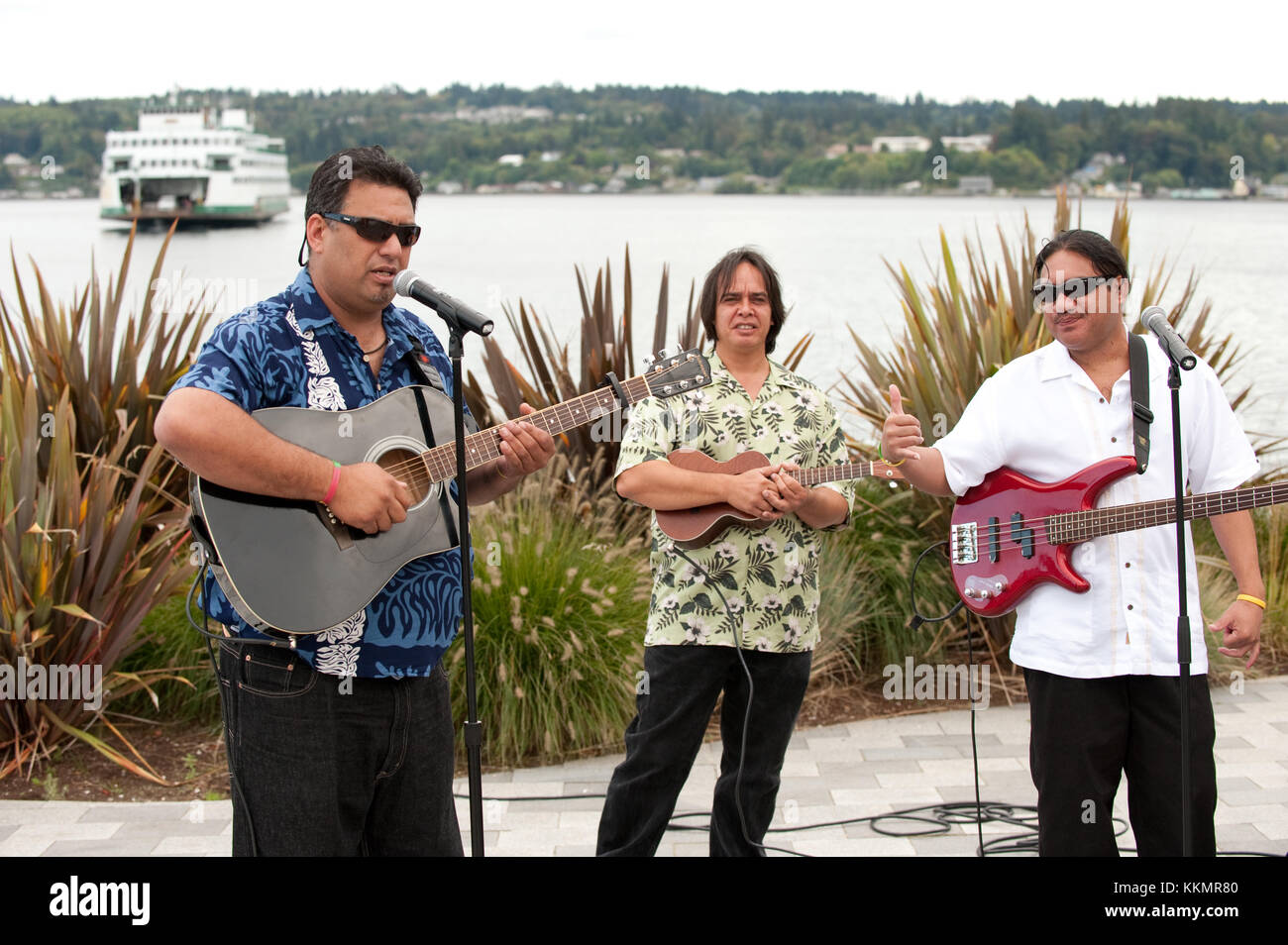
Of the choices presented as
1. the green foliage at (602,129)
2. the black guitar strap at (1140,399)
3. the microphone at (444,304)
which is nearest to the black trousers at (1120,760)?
the black guitar strap at (1140,399)

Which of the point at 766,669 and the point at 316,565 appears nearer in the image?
the point at 316,565

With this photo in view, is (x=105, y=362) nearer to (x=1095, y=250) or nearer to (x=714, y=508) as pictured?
(x=714, y=508)

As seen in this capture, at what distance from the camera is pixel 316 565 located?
112 inches

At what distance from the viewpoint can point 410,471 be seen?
3074 millimetres

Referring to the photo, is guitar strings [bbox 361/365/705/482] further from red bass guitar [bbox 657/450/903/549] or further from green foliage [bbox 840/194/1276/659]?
green foliage [bbox 840/194/1276/659]

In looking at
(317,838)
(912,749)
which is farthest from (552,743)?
(317,838)

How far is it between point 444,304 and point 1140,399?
183 cm

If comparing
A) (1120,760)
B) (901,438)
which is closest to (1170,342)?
(901,438)

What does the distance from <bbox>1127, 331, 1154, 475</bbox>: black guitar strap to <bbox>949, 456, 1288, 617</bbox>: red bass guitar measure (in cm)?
4

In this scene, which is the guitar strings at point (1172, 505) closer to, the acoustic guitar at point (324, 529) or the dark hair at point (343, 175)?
the acoustic guitar at point (324, 529)

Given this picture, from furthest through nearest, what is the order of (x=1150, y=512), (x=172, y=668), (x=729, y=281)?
(x=172, y=668), (x=729, y=281), (x=1150, y=512)
